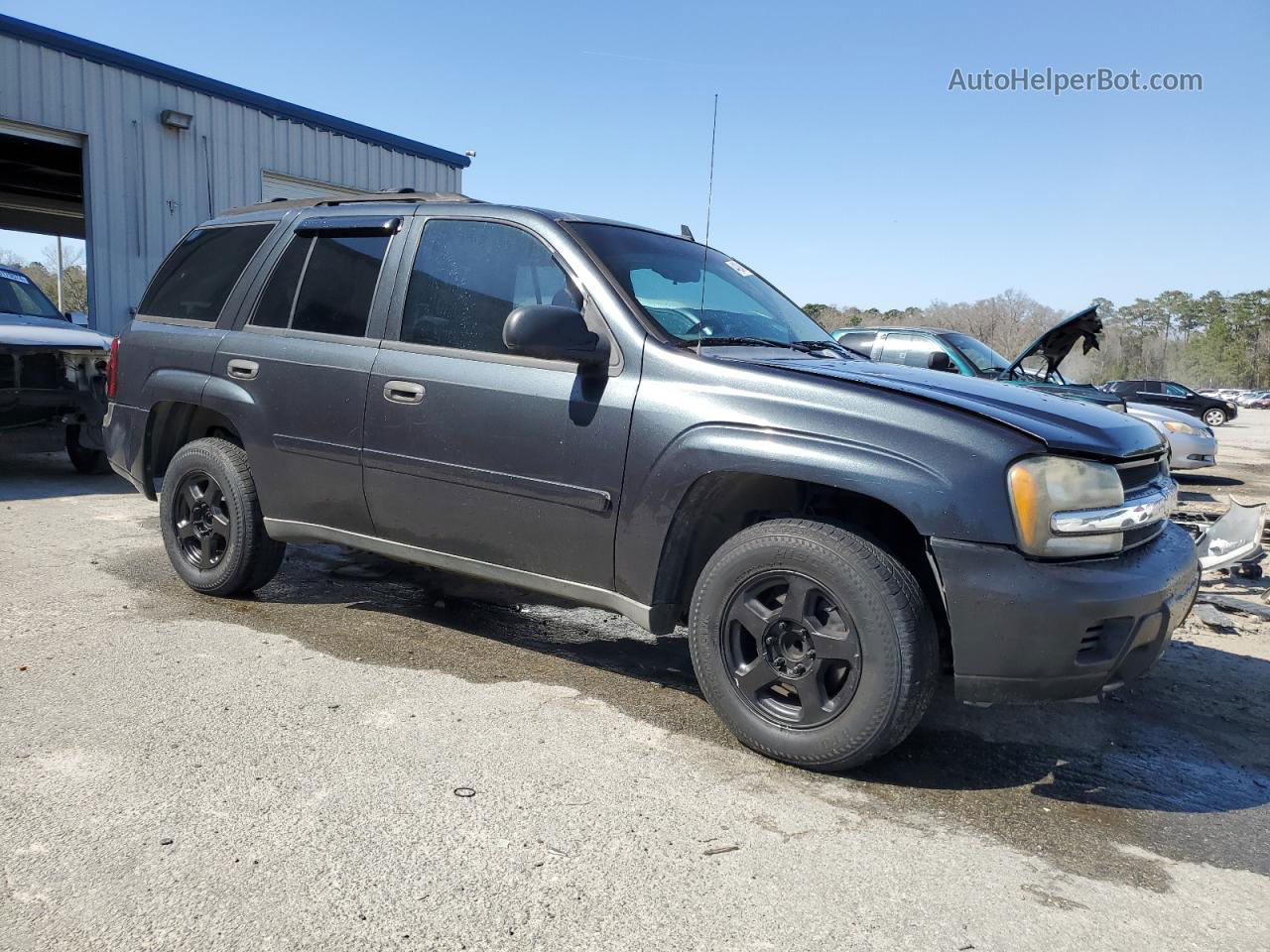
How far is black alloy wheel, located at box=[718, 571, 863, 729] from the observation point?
9.68 ft

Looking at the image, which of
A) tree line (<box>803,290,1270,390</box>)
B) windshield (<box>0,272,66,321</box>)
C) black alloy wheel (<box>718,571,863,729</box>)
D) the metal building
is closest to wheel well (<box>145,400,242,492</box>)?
black alloy wheel (<box>718,571,863,729</box>)

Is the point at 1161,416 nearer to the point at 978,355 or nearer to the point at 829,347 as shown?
the point at 978,355

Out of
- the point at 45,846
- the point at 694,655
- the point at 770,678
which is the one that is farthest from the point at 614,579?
the point at 45,846

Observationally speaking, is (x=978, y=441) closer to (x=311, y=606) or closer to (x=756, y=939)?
(x=756, y=939)

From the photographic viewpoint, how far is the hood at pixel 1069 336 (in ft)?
25.3

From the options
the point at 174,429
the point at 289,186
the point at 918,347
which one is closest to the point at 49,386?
the point at 174,429

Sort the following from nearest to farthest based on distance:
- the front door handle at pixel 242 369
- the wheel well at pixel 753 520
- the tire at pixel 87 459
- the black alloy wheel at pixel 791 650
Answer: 1. the black alloy wheel at pixel 791 650
2. the wheel well at pixel 753 520
3. the front door handle at pixel 242 369
4. the tire at pixel 87 459

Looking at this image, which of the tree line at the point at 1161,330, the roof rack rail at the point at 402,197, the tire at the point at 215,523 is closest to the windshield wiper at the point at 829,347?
the roof rack rail at the point at 402,197

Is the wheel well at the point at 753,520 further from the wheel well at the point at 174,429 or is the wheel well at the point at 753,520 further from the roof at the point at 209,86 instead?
the roof at the point at 209,86

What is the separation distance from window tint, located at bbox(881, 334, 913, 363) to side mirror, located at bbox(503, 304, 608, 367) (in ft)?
27.5

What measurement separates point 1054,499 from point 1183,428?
11.4m

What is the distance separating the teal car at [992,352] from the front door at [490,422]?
515cm

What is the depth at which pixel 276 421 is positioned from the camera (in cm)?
429

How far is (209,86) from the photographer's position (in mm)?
12359
